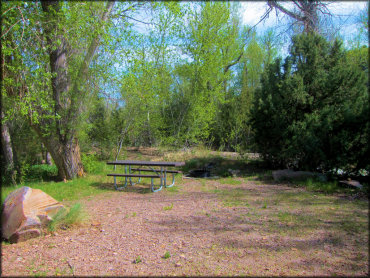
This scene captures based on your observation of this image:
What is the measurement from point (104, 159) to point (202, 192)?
7.00 meters

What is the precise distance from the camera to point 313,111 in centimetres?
770

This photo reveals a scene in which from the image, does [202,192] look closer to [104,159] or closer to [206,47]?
[104,159]

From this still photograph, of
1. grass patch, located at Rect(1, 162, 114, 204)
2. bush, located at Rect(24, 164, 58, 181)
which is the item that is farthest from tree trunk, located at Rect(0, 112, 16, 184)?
grass patch, located at Rect(1, 162, 114, 204)

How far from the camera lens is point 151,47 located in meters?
12.7

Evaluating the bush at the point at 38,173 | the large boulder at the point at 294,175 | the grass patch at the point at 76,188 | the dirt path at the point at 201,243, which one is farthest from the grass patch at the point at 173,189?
the bush at the point at 38,173

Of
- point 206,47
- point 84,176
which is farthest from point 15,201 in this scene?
point 206,47

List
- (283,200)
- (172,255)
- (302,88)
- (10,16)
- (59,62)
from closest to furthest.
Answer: (172,255) → (283,200) → (10,16) → (302,88) → (59,62)

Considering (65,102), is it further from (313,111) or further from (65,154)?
(313,111)

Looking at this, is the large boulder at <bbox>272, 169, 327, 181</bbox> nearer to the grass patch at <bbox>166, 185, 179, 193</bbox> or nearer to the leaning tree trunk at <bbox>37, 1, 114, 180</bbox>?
the grass patch at <bbox>166, 185, 179, 193</bbox>

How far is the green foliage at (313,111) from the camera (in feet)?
20.9

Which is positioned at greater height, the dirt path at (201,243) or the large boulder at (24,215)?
the large boulder at (24,215)

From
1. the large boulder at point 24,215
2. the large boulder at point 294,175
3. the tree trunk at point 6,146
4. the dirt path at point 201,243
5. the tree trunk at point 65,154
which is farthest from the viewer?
the tree trunk at point 6,146

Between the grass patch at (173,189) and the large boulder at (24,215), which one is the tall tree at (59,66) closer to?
the large boulder at (24,215)

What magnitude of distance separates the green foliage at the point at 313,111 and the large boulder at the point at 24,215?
236 inches
